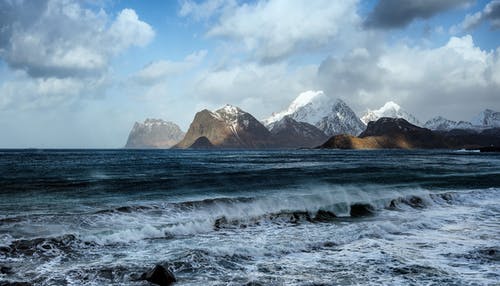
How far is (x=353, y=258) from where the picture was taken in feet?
44.1

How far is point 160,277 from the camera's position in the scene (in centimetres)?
1067

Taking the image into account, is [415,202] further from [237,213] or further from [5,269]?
[5,269]

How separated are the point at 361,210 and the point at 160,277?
17.2 m

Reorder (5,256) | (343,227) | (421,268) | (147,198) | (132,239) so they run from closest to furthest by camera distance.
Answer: (421,268) → (5,256) → (132,239) → (343,227) → (147,198)

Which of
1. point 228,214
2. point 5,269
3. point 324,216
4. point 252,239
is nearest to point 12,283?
point 5,269

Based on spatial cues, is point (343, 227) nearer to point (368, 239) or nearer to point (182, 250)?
point (368, 239)

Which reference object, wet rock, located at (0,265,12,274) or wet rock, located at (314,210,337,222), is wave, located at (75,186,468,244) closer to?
wet rock, located at (314,210,337,222)

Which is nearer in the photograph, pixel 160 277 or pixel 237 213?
pixel 160 277

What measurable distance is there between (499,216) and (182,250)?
1899 cm

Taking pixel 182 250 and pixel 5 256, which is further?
pixel 182 250

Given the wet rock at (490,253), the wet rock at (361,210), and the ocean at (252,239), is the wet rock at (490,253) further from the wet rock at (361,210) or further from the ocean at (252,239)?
the wet rock at (361,210)

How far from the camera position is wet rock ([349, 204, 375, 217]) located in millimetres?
23534

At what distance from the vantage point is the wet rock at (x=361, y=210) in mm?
23534

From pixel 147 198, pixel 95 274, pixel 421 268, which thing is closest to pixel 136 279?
pixel 95 274
